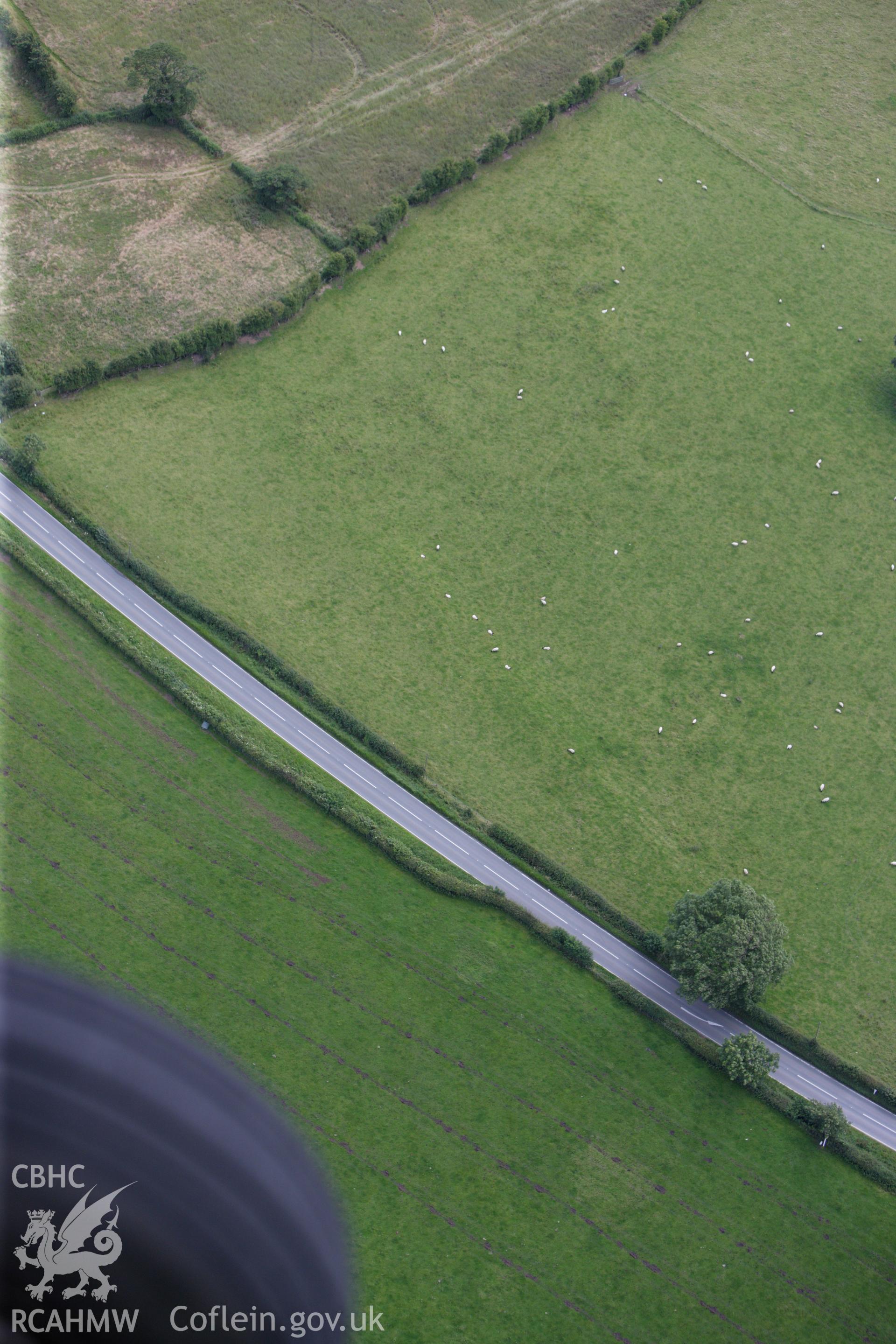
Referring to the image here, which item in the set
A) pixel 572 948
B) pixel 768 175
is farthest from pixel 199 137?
pixel 572 948

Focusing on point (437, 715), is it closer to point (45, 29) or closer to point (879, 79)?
point (45, 29)

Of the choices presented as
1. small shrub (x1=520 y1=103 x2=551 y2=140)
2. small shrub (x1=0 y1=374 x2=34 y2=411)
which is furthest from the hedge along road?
small shrub (x1=520 y1=103 x2=551 y2=140)

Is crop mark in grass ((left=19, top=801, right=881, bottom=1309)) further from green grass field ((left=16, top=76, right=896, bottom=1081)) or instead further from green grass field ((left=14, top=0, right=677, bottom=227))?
green grass field ((left=14, top=0, right=677, bottom=227))

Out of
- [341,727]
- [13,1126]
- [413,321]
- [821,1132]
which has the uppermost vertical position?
[413,321]

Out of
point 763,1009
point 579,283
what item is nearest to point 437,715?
point 763,1009

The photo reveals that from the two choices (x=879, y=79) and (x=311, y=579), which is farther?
(x=879, y=79)
